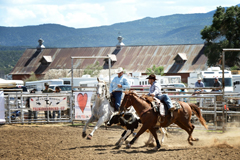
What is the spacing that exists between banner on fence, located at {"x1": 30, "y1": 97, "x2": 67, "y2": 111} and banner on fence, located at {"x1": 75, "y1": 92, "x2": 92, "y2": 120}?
0.74m

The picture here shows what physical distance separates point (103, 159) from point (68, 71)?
53.9 m

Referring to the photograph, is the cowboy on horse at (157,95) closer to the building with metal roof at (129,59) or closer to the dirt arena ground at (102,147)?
the dirt arena ground at (102,147)

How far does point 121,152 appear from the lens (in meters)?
9.79

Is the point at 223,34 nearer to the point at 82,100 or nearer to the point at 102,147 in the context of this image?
the point at 82,100

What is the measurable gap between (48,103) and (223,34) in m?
34.1

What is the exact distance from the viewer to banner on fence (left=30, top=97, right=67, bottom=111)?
1756 cm

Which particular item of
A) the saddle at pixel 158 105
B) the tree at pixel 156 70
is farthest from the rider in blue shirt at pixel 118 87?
the tree at pixel 156 70

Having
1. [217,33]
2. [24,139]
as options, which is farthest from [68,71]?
[24,139]

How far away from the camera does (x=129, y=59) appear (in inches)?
2554

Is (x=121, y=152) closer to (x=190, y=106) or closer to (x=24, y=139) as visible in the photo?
(x=190, y=106)

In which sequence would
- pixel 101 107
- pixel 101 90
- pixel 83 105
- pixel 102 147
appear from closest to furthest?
pixel 102 147 → pixel 101 90 → pixel 101 107 → pixel 83 105

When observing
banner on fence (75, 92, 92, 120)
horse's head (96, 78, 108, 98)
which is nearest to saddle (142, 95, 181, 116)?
horse's head (96, 78, 108, 98)

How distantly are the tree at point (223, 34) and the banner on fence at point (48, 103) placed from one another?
32664 millimetres

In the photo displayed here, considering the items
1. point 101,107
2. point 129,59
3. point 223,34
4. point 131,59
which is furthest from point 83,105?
point 129,59
